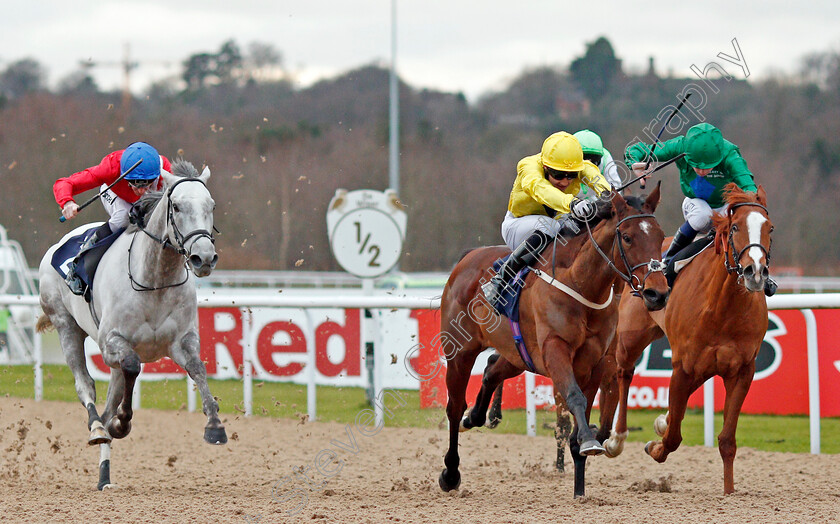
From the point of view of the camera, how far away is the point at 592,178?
17.7 feet

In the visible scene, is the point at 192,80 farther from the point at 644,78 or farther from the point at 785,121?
the point at 785,121

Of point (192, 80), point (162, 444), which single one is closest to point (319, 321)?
point (162, 444)

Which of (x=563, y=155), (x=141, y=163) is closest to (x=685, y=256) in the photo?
(x=563, y=155)

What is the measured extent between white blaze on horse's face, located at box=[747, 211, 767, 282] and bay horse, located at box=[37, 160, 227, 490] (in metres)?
2.74

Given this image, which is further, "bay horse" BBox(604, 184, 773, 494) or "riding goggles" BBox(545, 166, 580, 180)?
"riding goggles" BBox(545, 166, 580, 180)

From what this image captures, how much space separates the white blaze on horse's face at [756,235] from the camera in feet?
15.7

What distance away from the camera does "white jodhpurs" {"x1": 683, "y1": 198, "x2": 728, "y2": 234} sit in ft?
19.0

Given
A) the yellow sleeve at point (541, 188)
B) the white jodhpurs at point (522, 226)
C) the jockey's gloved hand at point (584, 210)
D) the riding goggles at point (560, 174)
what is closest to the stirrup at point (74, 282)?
the white jodhpurs at point (522, 226)

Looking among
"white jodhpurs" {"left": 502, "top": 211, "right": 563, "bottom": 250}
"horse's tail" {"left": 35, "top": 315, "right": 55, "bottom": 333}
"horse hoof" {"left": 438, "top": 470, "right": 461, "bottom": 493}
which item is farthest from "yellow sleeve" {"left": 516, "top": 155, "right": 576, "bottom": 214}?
"horse's tail" {"left": 35, "top": 315, "right": 55, "bottom": 333}

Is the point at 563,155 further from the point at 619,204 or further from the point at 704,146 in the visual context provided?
the point at 704,146

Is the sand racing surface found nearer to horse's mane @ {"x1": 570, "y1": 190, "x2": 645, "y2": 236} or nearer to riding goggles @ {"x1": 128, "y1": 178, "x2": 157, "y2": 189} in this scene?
horse's mane @ {"x1": 570, "y1": 190, "x2": 645, "y2": 236}

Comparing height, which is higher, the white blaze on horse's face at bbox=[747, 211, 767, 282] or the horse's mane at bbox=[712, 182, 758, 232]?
the horse's mane at bbox=[712, 182, 758, 232]

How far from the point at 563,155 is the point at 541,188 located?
0.78 feet

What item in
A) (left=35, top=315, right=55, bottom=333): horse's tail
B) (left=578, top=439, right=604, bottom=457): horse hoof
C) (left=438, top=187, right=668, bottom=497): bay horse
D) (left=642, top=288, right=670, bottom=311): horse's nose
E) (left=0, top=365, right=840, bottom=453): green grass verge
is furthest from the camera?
(left=0, top=365, right=840, bottom=453): green grass verge
